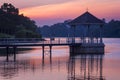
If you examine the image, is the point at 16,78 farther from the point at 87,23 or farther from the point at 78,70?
the point at 87,23

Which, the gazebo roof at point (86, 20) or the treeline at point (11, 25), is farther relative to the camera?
the treeline at point (11, 25)

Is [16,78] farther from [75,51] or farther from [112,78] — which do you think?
[75,51]

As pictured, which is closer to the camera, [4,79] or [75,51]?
[4,79]

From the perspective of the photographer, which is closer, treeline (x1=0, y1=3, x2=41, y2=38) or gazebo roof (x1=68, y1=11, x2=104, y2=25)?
→ gazebo roof (x1=68, y1=11, x2=104, y2=25)

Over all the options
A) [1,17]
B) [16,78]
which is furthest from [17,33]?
[16,78]

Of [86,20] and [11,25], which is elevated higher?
[11,25]

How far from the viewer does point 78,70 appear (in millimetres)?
45125

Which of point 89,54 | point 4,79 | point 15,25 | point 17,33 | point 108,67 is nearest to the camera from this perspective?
point 4,79

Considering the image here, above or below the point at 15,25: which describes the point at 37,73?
below

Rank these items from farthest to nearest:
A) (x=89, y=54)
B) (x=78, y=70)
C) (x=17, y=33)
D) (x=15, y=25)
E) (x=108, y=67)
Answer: (x=15, y=25) → (x=17, y=33) → (x=89, y=54) → (x=108, y=67) → (x=78, y=70)

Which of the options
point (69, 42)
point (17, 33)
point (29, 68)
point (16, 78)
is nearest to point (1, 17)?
point (17, 33)

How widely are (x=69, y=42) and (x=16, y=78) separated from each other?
3283 centimetres

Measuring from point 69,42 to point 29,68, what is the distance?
2414 cm

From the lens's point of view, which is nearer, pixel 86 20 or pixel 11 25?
pixel 86 20
